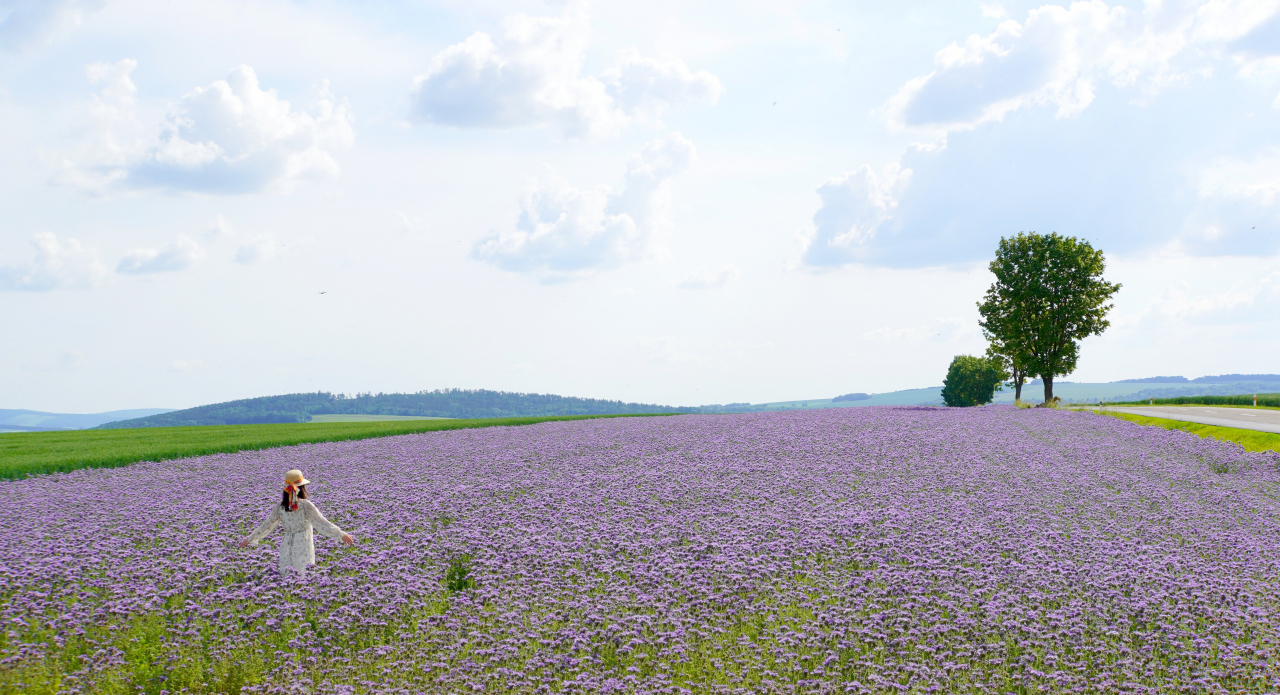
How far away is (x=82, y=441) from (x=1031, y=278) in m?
53.8

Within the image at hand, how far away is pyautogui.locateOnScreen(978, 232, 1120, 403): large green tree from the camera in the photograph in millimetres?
49500

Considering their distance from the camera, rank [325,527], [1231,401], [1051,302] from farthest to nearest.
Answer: [1231,401]
[1051,302]
[325,527]

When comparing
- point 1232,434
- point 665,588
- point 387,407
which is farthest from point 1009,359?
point 387,407

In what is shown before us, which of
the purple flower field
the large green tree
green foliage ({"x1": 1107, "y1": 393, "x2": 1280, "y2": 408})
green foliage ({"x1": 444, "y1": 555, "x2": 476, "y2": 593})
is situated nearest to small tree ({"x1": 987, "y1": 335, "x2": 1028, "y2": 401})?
the large green tree

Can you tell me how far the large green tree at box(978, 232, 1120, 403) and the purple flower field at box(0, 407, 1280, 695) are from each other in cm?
3870

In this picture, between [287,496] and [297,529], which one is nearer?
[297,529]

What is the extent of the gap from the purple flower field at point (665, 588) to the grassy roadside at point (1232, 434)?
8.41 m

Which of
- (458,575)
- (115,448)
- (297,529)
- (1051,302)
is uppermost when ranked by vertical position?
(1051,302)

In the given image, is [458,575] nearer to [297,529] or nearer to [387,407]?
[297,529]

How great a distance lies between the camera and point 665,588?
26.5 feet

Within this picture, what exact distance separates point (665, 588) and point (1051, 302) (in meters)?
51.0

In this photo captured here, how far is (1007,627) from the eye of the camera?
288 inches

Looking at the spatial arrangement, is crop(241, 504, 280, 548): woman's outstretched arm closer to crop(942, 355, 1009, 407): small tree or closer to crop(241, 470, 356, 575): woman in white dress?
crop(241, 470, 356, 575): woman in white dress

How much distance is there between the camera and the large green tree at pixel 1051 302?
49500mm
